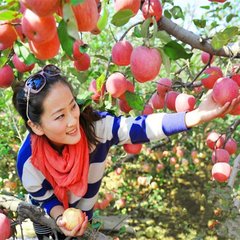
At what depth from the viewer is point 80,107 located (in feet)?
4.60

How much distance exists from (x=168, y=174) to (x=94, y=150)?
2.74 m

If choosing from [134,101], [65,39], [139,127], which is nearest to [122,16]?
[65,39]

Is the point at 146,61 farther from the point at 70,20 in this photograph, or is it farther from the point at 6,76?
the point at 6,76

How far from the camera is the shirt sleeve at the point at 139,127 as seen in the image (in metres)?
1.30

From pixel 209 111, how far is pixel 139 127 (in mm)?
310

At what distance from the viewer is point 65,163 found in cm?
142

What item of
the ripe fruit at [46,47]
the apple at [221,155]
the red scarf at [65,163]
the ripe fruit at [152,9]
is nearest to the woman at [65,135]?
the red scarf at [65,163]

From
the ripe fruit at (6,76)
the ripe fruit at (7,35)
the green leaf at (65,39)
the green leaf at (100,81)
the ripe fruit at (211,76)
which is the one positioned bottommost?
the ripe fruit at (211,76)

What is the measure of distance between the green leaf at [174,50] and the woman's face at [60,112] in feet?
1.44

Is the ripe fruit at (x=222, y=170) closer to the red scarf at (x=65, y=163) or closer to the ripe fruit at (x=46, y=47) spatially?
the red scarf at (x=65, y=163)

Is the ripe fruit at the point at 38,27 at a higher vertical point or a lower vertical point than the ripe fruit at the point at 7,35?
higher

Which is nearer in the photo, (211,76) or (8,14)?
(8,14)

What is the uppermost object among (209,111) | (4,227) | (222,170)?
(209,111)

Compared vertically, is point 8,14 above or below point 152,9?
above
